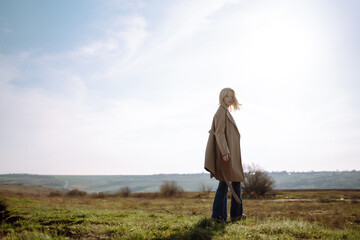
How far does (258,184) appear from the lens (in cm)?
2384

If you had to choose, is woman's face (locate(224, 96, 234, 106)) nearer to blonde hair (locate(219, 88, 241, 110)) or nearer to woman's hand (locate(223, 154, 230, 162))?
blonde hair (locate(219, 88, 241, 110))

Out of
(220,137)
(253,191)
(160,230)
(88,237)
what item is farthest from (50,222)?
(253,191)

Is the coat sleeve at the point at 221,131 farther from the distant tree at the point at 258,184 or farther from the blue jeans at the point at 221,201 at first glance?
the distant tree at the point at 258,184

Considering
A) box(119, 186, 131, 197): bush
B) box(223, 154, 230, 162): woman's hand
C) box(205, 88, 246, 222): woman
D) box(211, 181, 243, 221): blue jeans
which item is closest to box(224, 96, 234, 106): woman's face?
box(205, 88, 246, 222): woman

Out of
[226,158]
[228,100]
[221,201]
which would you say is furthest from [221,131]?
[221,201]

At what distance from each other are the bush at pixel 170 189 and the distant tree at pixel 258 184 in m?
8.38

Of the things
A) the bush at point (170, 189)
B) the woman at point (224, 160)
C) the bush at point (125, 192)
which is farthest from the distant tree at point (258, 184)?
the woman at point (224, 160)

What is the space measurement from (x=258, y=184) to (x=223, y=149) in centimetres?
2144

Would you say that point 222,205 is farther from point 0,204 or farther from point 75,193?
point 75,193

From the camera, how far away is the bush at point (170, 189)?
28.9 m

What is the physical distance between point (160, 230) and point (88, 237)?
3.67ft

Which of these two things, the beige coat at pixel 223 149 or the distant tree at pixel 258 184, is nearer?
the beige coat at pixel 223 149

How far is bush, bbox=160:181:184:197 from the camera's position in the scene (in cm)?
2890

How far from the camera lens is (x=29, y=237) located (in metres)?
3.08
